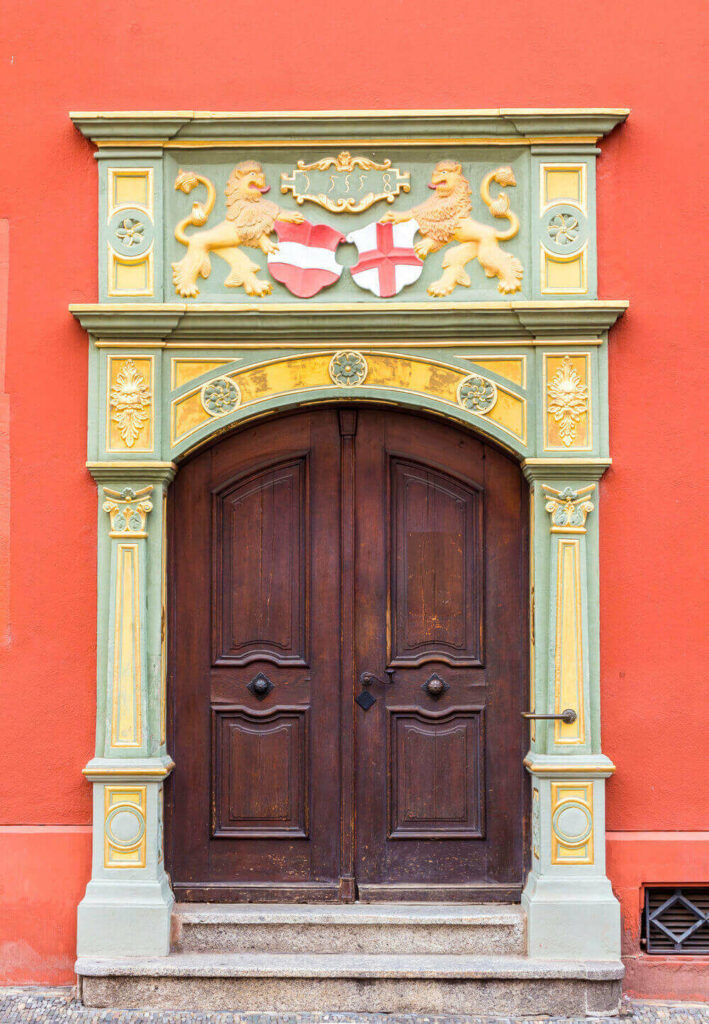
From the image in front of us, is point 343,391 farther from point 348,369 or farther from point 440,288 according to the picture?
point 440,288

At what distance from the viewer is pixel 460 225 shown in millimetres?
4926

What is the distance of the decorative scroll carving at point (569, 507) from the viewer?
4.82 metres

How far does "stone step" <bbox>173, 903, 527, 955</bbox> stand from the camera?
478 cm

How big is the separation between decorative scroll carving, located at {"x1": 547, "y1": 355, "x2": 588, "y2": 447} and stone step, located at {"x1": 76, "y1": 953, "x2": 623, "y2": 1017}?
2.39 meters

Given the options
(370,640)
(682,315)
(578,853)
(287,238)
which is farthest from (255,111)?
(578,853)

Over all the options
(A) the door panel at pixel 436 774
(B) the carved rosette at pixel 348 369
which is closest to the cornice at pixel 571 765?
(A) the door panel at pixel 436 774

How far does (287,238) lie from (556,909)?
3.32m

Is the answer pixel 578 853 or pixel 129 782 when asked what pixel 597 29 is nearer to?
pixel 578 853

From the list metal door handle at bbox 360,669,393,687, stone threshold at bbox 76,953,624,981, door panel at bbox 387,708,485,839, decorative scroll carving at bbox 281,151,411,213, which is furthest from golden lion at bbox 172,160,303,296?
stone threshold at bbox 76,953,624,981

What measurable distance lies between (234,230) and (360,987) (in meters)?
3.50

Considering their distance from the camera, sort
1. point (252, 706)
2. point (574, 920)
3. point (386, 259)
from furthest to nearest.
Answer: point (252, 706) < point (386, 259) < point (574, 920)

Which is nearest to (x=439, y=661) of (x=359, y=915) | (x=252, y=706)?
(x=252, y=706)

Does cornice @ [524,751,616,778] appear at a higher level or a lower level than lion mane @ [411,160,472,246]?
lower

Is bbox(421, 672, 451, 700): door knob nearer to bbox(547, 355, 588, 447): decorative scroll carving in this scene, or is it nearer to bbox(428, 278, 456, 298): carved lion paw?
bbox(547, 355, 588, 447): decorative scroll carving
